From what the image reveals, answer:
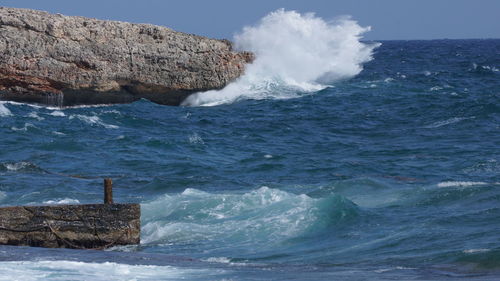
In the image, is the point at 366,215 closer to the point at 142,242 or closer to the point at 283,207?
the point at 283,207

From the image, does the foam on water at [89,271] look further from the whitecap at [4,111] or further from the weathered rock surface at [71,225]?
the whitecap at [4,111]

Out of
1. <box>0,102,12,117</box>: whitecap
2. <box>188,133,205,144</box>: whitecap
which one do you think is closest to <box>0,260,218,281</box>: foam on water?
<box>188,133,205,144</box>: whitecap

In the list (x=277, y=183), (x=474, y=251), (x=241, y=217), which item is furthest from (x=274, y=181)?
(x=474, y=251)

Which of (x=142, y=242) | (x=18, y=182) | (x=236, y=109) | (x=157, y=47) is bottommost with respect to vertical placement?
(x=142, y=242)

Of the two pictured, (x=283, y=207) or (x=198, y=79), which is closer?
(x=283, y=207)

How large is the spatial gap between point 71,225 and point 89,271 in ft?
Result: 7.06

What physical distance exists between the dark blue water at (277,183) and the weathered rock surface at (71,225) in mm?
330

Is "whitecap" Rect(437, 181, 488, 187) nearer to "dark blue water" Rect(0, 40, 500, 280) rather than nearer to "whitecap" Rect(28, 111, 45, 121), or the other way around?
"dark blue water" Rect(0, 40, 500, 280)

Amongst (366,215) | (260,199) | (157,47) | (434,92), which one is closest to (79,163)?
(260,199)

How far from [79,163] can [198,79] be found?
36.5 feet

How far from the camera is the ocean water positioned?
11.3m

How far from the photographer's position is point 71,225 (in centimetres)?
1261

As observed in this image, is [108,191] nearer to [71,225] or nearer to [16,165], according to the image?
[71,225]

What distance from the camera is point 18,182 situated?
17.5 m
